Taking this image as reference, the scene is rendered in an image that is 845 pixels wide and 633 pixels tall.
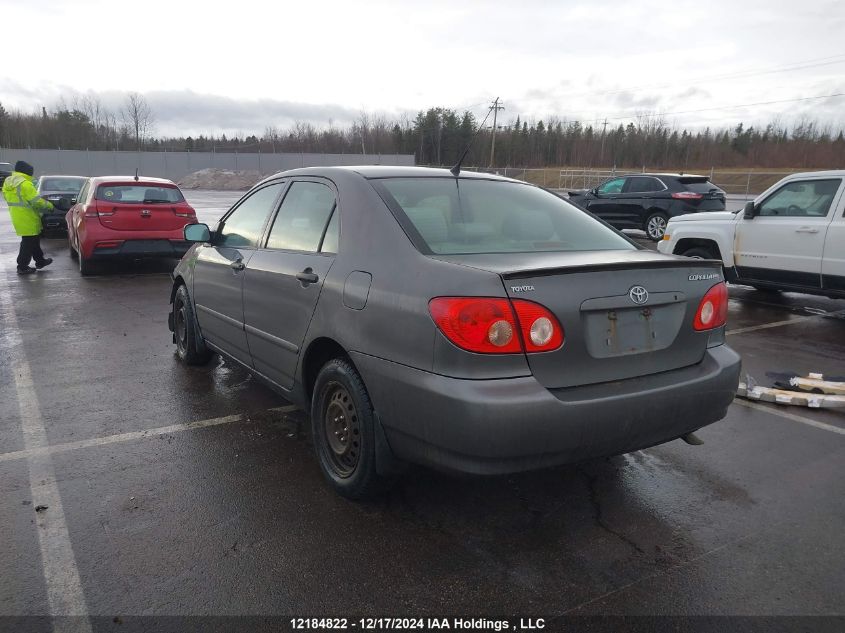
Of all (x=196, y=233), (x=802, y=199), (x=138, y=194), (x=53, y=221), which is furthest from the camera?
(x=53, y=221)

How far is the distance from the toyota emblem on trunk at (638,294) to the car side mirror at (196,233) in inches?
127

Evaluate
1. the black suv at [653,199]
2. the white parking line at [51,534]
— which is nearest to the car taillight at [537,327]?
the white parking line at [51,534]

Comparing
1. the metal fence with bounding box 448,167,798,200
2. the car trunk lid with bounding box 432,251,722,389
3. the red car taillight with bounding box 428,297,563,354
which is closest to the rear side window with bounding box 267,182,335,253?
the car trunk lid with bounding box 432,251,722,389

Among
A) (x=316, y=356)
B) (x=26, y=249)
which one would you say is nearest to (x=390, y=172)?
(x=316, y=356)

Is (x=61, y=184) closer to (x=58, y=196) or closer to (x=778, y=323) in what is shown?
(x=58, y=196)

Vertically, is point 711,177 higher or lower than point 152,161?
higher

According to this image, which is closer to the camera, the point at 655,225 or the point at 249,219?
the point at 249,219

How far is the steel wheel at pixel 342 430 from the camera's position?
3055 millimetres

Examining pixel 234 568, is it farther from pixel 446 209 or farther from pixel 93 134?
pixel 93 134

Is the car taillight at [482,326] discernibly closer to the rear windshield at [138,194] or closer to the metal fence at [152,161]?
the rear windshield at [138,194]

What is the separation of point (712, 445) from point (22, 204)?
10650 mm

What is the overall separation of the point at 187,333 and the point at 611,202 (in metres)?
14.0

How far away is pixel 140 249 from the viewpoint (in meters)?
10.2

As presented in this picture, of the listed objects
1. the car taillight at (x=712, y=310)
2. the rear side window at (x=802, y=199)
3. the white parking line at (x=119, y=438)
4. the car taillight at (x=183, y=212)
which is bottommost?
the white parking line at (x=119, y=438)
